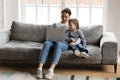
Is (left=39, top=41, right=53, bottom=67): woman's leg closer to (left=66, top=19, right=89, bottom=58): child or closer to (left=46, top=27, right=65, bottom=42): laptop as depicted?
(left=46, top=27, right=65, bottom=42): laptop

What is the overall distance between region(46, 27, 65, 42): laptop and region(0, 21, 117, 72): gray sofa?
232 mm

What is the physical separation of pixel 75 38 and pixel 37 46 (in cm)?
64

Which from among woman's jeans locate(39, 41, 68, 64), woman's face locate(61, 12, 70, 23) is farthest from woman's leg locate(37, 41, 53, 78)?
A: woman's face locate(61, 12, 70, 23)

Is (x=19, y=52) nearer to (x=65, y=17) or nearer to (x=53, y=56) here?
(x=53, y=56)

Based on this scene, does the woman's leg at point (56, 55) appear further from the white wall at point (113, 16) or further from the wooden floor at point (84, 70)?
the white wall at point (113, 16)

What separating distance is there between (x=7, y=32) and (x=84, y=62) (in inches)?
61.2

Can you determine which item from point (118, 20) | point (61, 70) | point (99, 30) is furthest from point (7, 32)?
point (118, 20)

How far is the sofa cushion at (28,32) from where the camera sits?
5.11m

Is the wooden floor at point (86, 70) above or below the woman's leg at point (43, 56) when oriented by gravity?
below

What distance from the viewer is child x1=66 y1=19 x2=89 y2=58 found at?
175 inches

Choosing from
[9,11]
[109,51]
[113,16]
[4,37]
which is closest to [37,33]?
[4,37]

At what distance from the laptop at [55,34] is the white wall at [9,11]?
161 centimetres

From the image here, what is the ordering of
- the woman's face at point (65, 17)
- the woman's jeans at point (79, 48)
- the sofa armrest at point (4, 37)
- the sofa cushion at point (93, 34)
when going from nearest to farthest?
the woman's jeans at point (79, 48) → the woman's face at point (65, 17) → the sofa armrest at point (4, 37) → the sofa cushion at point (93, 34)

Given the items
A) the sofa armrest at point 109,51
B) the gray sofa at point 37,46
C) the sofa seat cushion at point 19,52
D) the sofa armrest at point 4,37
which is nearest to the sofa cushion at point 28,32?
the gray sofa at point 37,46
